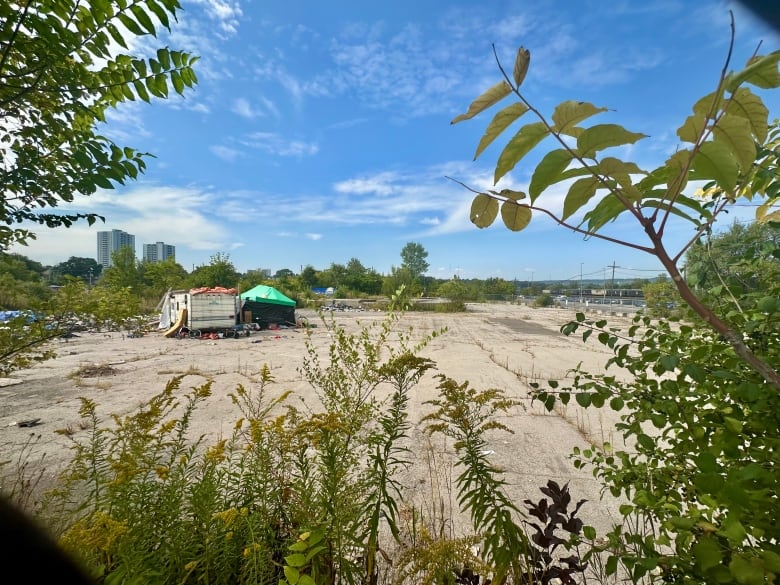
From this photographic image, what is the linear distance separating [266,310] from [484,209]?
1679cm

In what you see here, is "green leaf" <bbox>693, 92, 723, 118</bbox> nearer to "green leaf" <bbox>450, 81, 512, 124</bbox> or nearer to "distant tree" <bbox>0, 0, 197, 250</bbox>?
"green leaf" <bbox>450, 81, 512, 124</bbox>

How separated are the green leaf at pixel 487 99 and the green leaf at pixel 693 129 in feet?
0.78

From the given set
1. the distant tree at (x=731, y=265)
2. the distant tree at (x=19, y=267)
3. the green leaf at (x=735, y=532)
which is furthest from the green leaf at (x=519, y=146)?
the distant tree at (x=19, y=267)

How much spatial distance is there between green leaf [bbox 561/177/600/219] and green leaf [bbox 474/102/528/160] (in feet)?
0.46

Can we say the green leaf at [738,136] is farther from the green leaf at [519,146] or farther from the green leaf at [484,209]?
the green leaf at [484,209]

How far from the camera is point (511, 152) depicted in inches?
20.3

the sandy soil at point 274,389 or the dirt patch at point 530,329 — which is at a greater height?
the sandy soil at point 274,389

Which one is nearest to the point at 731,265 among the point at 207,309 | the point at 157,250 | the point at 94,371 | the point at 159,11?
the point at 159,11

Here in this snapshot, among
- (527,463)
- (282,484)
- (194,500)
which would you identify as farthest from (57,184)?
(527,463)

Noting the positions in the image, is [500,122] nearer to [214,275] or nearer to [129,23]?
[129,23]

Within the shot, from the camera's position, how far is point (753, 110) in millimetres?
434

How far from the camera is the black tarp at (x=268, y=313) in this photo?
15914 millimetres

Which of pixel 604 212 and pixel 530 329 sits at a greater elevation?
pixel 604 212

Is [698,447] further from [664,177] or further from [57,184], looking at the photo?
[57,184]
